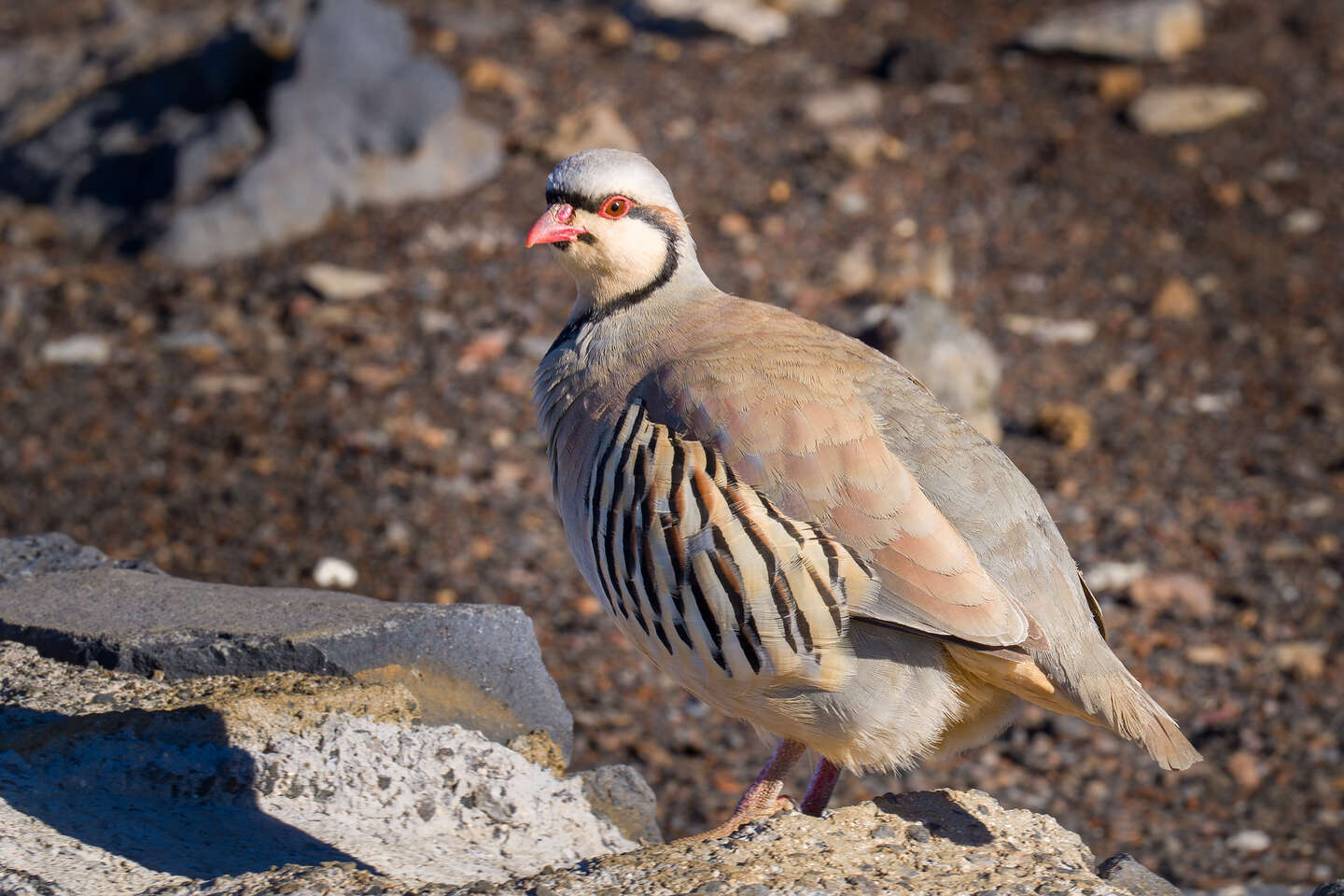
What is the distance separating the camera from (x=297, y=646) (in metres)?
→ 3.57

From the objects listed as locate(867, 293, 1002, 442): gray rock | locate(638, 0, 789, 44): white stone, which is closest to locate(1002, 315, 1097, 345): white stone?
locate(867, 293, 1002, 442): gray rock

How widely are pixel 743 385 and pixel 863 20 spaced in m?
7.72

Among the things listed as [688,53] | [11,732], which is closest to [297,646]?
[11,732]

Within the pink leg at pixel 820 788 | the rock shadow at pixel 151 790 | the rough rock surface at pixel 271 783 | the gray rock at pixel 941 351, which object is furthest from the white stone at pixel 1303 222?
the rock shadow at pixel 151 790

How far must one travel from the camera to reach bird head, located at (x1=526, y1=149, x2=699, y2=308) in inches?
147

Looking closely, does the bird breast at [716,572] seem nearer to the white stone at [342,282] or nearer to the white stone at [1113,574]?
the white stone at [1113,574]

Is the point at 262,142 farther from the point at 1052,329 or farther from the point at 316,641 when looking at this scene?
the point at 316,641

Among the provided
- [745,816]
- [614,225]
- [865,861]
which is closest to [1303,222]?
[614,225]

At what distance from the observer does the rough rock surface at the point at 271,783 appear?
10.3ft

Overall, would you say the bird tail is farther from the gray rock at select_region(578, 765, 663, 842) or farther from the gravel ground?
the gravel ground

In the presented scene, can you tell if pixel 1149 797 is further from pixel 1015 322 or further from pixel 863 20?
pixel 863 20

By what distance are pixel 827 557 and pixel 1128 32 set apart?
784cm

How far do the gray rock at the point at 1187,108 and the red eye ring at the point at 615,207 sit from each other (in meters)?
6.40

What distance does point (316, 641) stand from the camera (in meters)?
3.58
